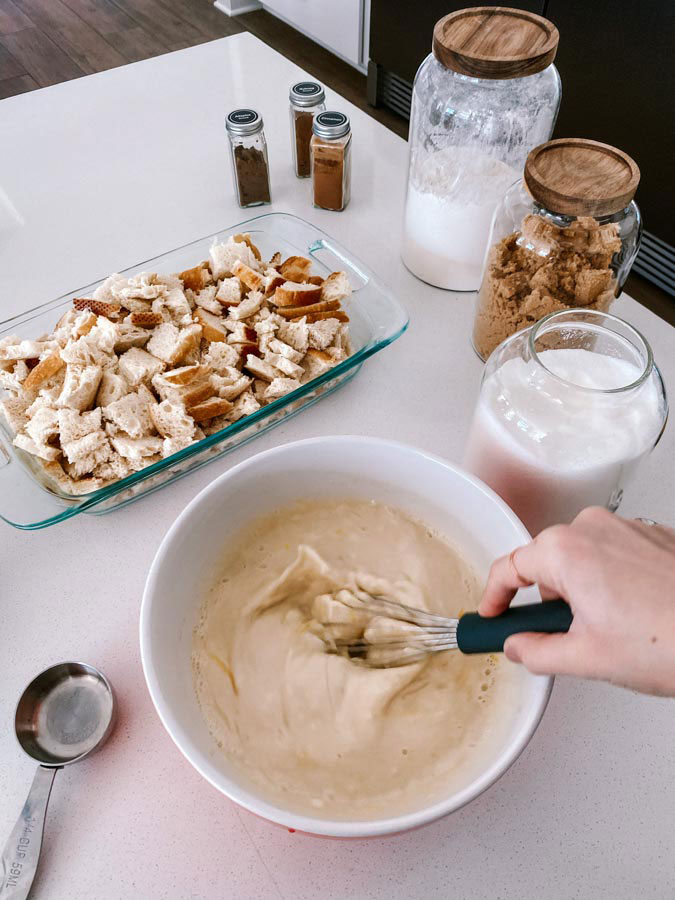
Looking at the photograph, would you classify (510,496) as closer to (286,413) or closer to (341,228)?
(286,413)

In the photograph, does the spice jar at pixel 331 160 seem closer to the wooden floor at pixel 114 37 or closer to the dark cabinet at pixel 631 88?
the dark cabinet at pixel 631 88

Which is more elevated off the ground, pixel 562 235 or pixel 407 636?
pixel 562 235

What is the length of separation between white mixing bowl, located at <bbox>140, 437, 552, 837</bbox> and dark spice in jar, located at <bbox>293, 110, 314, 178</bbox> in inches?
29.3

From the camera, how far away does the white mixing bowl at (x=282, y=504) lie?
1.53 ft

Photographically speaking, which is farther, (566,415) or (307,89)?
(307,89)

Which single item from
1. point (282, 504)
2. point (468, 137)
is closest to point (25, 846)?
point (282, 504)

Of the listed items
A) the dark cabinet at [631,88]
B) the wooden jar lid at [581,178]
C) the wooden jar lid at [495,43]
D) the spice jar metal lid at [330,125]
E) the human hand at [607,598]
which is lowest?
the dark cabinet at [631,88]

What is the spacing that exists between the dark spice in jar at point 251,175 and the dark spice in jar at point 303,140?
0.32ft

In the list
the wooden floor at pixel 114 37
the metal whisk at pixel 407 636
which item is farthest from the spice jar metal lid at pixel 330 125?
the wooden floor at pixel 114 37

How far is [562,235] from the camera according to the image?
758 millimetres

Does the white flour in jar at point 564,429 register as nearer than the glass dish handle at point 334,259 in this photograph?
Yes

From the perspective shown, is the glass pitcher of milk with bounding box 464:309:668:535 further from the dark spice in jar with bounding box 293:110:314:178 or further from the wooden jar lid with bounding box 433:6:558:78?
the dark spice in jar with bounding box 293:110:314:178

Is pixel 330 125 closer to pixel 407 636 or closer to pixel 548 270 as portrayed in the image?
pixel 548 270

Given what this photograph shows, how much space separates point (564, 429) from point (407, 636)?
25 cm
